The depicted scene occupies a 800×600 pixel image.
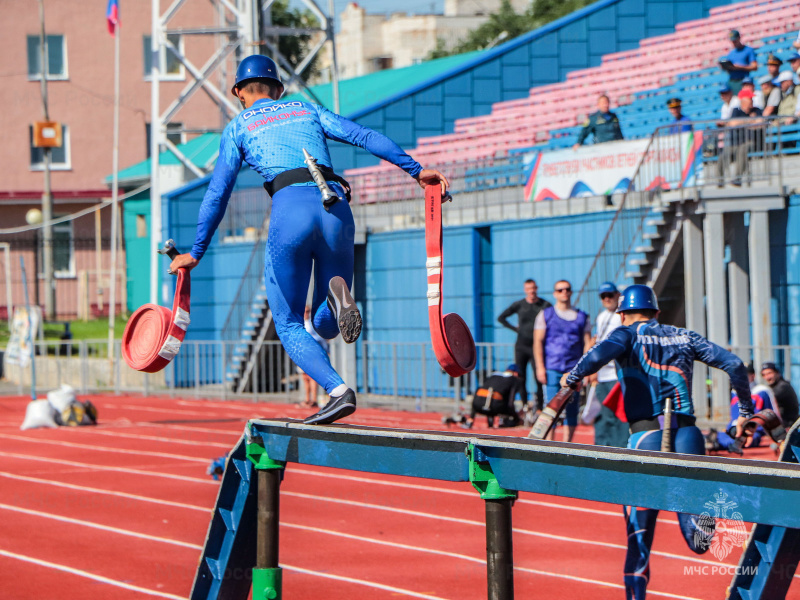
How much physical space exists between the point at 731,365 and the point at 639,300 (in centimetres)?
67

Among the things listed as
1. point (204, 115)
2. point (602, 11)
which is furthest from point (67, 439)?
point (204, 115)

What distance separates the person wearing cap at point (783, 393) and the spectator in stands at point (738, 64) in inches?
239

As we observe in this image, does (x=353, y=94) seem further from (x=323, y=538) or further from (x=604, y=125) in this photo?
(x=323, y=538)

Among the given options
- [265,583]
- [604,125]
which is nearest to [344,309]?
[265,583]

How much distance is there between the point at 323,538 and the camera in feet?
31.8

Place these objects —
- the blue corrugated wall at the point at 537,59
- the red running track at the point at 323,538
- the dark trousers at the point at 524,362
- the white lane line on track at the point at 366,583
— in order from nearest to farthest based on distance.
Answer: the white lane line on track at the point at 366,583, the red running track at the point at 323,538, the dark trousers at the point at 524,362, the blue corrugated wall at the point at 537,59

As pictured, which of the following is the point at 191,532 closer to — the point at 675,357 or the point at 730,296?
the point at 675,357

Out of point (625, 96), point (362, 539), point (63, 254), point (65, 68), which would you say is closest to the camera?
point (362, 539)

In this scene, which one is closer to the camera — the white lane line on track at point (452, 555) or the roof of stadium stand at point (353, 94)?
the white lane line on track at point (452, 555)

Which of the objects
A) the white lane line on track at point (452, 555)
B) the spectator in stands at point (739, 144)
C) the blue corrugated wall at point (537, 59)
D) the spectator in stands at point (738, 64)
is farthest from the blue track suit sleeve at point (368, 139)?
the blue corrugated wall at point (537, 59)

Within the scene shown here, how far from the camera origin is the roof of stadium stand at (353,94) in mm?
34469

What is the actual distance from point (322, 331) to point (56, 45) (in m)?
40.8

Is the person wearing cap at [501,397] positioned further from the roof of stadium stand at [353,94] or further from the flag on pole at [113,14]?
the roof of stadium stand at [353,94]

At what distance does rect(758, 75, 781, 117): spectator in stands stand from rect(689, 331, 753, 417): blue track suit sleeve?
10859 millimetres
